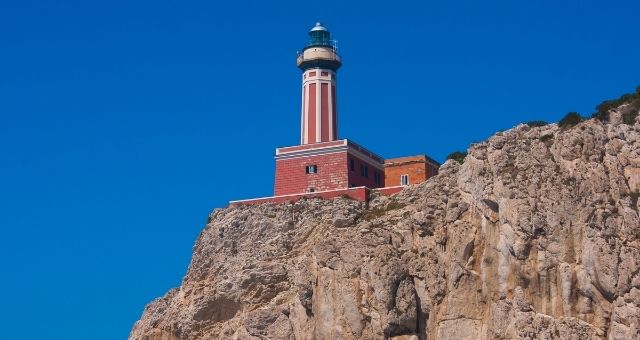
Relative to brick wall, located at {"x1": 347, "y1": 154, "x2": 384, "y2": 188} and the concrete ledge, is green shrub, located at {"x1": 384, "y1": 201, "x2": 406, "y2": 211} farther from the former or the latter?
brick wall, located at {"x1": 347, "y1": 154, "x2": 384, "y2": 188}

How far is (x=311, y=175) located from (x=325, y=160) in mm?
1181

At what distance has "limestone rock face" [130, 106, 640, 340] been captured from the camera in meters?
67.3

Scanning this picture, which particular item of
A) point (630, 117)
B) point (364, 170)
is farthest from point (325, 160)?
point (630, 117)

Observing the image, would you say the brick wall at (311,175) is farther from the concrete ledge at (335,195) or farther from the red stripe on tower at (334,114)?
the red stripe on tower at (334,114)

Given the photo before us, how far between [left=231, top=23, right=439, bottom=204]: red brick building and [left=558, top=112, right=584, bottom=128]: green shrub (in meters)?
12.8

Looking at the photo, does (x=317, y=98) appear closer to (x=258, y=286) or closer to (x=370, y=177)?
(x=370, y=177)

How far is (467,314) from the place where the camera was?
234 feet

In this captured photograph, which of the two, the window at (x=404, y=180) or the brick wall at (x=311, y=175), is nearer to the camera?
the brick wall at (x=311, y=175)

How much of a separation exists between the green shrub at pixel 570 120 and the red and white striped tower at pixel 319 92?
64.0 ft

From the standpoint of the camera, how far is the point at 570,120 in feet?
238

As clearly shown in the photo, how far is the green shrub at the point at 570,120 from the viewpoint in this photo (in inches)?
2844

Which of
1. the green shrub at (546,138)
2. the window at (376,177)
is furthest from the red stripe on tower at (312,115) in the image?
the green shrub at (546,138)

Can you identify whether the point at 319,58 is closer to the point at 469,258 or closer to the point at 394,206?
the point at 394,206

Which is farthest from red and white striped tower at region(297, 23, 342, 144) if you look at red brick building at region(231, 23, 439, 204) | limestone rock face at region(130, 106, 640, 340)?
limestone rock face at region(130, 106, 640, 340)
